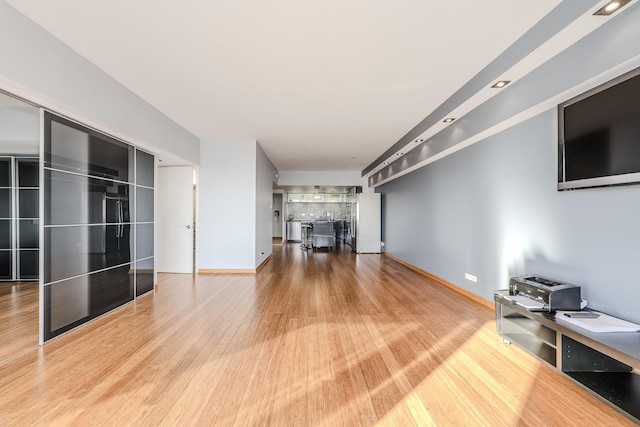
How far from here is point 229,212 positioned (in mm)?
5875

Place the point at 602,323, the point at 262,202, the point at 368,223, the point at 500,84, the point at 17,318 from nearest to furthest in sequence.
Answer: the point at 602,323 → the point at 500,84 → the point at 17,318 → the point at 262,202 → the point at 368,223

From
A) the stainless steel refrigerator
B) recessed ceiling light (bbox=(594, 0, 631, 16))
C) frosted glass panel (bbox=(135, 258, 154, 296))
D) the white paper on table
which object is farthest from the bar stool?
recessed ceiling light (bbox=(594, 0, 631, 16))

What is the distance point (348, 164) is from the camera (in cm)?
888

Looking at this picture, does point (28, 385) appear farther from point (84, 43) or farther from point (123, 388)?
point (84, 43)

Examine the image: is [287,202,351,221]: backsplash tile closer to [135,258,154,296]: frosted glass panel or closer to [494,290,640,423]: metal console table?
[135,258,154,296]: frosted glass panel

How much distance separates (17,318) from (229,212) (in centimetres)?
325

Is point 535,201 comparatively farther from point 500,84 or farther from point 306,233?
point 306,233

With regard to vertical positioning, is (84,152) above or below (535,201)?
above

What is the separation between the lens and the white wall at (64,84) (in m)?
2.14

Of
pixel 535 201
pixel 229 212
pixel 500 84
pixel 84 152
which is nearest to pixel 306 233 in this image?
pixel 229 212

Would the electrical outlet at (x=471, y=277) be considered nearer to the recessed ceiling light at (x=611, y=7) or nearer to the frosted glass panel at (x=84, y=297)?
the recessed ceiling light at (x=611, y=7)

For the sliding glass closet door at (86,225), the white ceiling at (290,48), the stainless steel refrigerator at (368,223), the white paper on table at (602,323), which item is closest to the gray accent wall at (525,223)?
the white paper on table at (602,323)

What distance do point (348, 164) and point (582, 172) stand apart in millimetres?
6772

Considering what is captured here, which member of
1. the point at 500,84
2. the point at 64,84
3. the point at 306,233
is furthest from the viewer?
the point at 306,233
